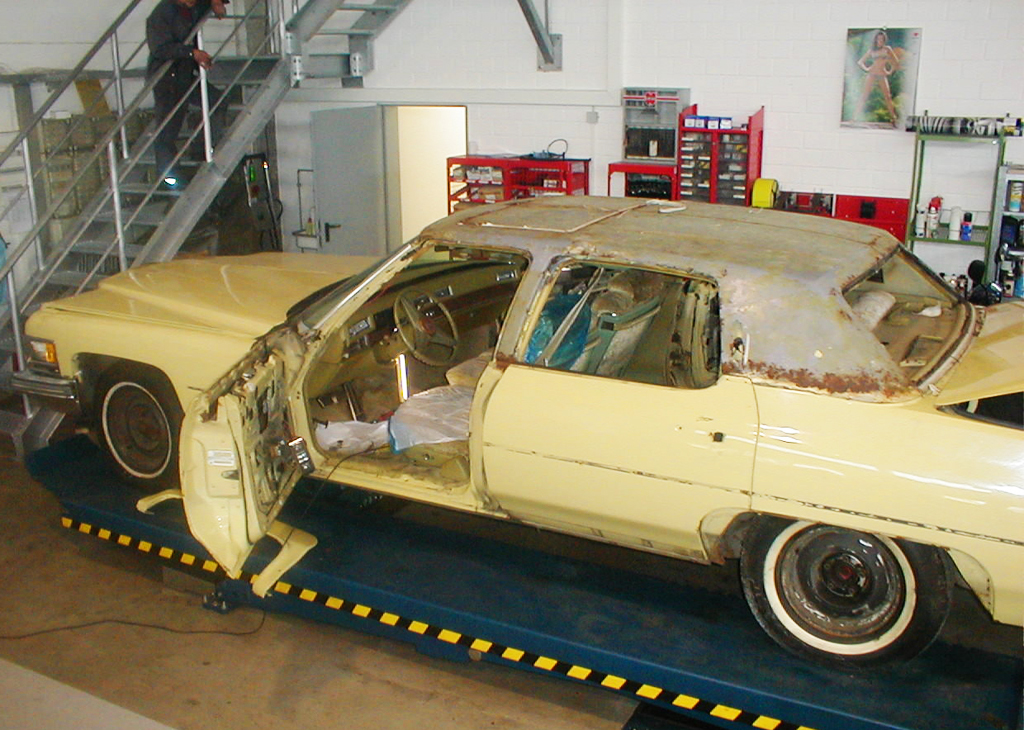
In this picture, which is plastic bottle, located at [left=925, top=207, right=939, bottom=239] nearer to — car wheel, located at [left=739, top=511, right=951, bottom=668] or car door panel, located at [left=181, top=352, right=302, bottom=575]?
car wheel, located at [left=739, top=511, right=951, bottom=668]

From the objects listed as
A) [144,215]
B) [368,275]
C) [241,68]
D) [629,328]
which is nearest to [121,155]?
[241,68]

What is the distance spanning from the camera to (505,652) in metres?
3.88

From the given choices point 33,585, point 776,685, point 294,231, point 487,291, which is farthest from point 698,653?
point 294,231

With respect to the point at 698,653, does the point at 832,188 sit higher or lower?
higher

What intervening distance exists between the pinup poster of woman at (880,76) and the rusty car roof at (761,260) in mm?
3941

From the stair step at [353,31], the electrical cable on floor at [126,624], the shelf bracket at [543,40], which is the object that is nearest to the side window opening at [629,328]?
the electrical cable on floor at [126,624]

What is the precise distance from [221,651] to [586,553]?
1.69m

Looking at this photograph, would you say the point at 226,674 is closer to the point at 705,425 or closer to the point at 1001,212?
the point at 705,425

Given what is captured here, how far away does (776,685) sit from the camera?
345 cm

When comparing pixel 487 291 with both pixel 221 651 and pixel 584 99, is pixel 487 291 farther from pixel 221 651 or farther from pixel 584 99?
pixel 584 99

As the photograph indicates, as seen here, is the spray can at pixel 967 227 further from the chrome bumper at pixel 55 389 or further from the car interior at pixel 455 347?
the chrome bumper at pixel 55 389

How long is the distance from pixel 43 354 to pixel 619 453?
327cm

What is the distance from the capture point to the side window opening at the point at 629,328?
4.07 meters

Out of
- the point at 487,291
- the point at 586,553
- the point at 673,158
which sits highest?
the point at 673,158
